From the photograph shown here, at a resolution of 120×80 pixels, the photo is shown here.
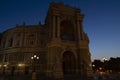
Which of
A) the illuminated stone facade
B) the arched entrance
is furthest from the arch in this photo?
the arched entrance

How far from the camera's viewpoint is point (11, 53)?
41219 millimetres

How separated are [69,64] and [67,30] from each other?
36.1 ft

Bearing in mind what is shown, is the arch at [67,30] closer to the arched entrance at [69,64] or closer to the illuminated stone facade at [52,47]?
the illuminated stone facade at [52,47]

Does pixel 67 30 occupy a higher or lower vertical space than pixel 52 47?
higher

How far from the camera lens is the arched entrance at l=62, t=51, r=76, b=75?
33.4m

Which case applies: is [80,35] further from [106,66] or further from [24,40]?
[106,66]

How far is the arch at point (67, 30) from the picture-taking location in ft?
124

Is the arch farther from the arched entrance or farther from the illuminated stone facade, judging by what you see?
the arched entrance

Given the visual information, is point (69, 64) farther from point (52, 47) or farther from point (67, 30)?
point (67, 30)

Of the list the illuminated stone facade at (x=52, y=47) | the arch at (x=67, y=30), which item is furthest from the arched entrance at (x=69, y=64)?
the arch at (x=67, y=30)

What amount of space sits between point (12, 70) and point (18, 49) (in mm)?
6787

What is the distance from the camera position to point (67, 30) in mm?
40031

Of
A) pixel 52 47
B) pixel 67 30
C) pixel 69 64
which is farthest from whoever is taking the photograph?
pixel 67 30

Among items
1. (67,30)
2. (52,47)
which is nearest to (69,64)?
(52,47)
